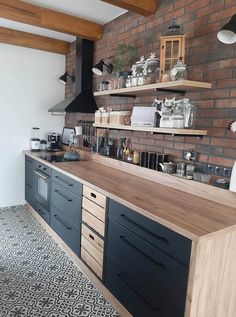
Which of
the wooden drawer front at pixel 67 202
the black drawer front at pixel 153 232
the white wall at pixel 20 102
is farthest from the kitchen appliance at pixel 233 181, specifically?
the white wall at pixel 20 102

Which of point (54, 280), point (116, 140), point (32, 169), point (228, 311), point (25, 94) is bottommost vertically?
point (54, 280)

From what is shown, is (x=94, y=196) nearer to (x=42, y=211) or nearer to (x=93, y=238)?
(x=93, y=238)

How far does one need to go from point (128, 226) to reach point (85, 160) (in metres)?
1.75

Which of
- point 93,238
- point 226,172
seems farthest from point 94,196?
point 226,172

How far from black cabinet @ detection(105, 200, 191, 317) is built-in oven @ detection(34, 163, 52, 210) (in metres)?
1.30

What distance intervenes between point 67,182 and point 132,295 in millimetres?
1210

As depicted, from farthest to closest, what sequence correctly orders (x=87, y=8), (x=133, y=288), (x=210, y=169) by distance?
1. (x=87, y=8)
2. (x=210, y=169)
3. (x=133, y=288)

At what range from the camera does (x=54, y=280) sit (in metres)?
2.20

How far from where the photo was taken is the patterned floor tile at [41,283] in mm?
1869

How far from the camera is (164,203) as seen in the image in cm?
165

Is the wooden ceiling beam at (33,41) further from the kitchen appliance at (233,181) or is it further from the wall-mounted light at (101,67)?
the kitchen appliance at (233,181)

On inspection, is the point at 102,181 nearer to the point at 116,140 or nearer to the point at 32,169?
the point at 116,140

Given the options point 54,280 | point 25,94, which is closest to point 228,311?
point 54,280

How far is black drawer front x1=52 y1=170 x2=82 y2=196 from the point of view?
2.26 m
